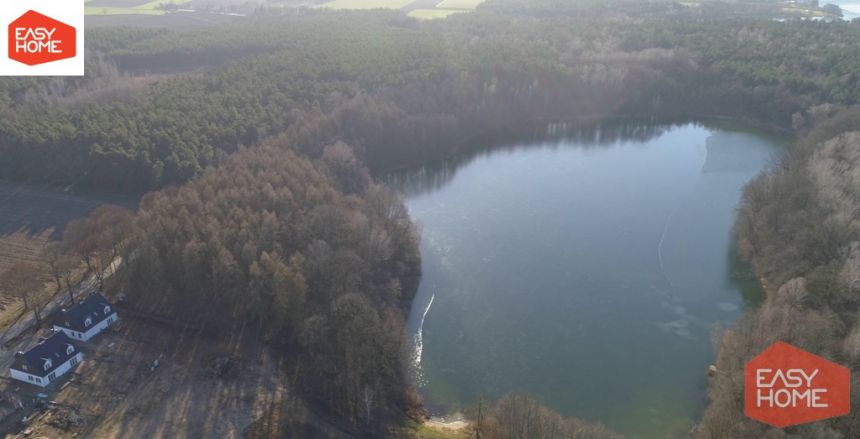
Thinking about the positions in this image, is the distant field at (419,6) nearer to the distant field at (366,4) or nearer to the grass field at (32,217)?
the distant field at (366,4)

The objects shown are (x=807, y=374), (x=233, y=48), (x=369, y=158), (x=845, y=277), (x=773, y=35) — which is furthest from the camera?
(x=773, y=35)

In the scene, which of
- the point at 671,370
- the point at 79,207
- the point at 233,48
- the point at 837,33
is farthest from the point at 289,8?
the point at 671,370

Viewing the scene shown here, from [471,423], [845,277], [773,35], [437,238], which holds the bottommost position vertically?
[471,423]

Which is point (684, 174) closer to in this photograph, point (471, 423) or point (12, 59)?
point (471, 423)

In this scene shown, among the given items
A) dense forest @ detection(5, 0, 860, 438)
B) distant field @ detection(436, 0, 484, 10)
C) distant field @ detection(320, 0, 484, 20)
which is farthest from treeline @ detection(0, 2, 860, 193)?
distant field @ detection(436, 0, 484, 10)

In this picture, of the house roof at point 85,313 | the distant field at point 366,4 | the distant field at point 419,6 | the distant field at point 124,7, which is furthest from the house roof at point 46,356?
the distant field at point 124,7

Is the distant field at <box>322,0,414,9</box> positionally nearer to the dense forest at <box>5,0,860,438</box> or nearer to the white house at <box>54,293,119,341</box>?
the dense forest at <box>5,0,860,438</box>

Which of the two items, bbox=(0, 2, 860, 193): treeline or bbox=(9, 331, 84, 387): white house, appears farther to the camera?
bbox=(0, 2, 860, 193): treeline
